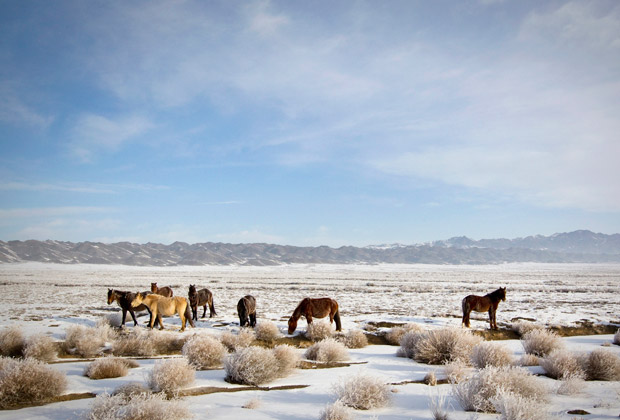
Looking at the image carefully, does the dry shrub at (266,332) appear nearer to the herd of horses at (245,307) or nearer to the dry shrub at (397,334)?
the herd of horses at (245,307)

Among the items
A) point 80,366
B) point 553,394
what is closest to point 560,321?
point 553,394

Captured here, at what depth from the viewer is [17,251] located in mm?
118438

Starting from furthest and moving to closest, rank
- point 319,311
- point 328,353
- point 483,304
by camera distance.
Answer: point 483,304
point 319,311
point 328,353

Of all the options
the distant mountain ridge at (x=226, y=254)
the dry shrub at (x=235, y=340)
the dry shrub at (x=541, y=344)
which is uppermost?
the dry shrub at (x=541, y=344)

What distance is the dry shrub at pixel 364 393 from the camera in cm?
579

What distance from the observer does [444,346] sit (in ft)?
30.9

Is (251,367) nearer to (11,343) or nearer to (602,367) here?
(11,343)

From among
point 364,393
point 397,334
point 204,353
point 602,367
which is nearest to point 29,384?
A: point 204,353

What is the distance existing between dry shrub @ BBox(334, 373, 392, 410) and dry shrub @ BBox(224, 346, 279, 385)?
71.5 inches

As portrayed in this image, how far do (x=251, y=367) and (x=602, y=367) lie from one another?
7458 millimetres

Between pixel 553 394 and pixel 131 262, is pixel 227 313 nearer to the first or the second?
pixel 553 394

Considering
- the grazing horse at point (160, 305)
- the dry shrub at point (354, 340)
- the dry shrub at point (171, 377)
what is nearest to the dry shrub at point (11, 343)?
the grazing horse at point (160, 305)

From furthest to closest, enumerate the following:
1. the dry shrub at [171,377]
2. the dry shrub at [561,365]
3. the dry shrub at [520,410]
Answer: the dry shrub at [561,365], the dry shrub at [171,377], the dry shrub at [520,410]

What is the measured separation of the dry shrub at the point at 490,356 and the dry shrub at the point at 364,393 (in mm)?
3231
